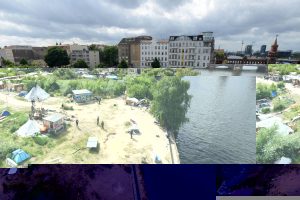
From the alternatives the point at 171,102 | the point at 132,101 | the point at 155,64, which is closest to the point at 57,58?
the point at 155,64

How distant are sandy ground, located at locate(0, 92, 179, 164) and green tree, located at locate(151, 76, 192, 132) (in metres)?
0.11

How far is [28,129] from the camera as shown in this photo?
6.35 feet

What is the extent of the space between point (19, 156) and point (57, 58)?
5541 mm

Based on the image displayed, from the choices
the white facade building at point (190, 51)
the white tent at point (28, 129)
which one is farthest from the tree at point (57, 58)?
the white tent at point (28, 129)

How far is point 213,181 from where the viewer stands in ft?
5.96

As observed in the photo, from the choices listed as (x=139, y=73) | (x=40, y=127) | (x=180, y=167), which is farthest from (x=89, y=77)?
(x=180, y=167)

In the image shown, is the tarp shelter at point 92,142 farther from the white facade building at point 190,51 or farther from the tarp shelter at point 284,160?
the tarp shelter at point 284,160

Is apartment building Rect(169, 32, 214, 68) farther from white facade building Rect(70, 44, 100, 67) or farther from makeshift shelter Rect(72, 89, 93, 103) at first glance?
white facade building Rect(70, 44, 100, 67)

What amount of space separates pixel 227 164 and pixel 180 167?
0.48 m

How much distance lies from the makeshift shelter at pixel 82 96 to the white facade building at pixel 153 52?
50.6 inches

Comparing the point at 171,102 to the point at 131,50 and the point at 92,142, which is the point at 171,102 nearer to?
the point at 92,142

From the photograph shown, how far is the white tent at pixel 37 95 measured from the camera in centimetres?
213

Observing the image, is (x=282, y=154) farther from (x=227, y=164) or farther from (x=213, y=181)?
(x=213, y=181)

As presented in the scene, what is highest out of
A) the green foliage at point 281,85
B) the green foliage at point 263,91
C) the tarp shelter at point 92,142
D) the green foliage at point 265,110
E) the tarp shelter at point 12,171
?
the green foliage at point 281,85
